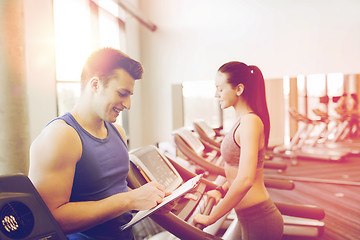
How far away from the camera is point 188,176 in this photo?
69.3 inches

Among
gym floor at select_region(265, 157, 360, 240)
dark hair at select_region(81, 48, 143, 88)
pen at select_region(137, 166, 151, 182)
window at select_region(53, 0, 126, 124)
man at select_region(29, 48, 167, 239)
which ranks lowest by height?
gym floor at select_region(265, 157, 360, 240)

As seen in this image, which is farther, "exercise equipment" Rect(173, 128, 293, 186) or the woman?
"exercise equipment" Rect(173, 128, 293, 186)

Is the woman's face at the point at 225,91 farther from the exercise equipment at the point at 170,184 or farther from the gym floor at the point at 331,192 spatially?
the gym floor at the point at 331,192

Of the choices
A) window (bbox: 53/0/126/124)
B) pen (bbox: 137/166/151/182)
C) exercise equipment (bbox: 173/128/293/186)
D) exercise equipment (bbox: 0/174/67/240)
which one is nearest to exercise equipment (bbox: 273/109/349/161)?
exercise equipment (bbox: 173/128/293/186)

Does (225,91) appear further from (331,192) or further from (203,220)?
(331,192)

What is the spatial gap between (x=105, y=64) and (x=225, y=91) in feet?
2.00

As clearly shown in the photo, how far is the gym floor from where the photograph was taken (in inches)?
110

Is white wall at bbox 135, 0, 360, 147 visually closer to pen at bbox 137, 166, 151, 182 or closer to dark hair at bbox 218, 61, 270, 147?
dark hair at bbox 218, 61, 270, 147

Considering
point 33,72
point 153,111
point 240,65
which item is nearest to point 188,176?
point 240,65

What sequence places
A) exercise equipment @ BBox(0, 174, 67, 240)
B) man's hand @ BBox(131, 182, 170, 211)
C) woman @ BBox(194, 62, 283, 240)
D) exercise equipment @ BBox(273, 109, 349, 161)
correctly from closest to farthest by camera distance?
exercise equipment @ BBox(0, 174, 67, 240) < man's hand @ BBox(131, 182, 170, 211) < woman @ BBox(194, 62, 283, 240) < exercise equipment @ BBox(273, 109, 349, 161)

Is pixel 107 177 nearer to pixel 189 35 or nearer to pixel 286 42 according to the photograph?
pixel 286 42

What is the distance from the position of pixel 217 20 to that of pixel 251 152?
3.47m

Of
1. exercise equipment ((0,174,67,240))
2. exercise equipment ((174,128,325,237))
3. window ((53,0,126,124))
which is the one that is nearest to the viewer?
exercise equipment ((0,174,67,240))

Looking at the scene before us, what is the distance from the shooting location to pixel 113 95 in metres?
1.09
